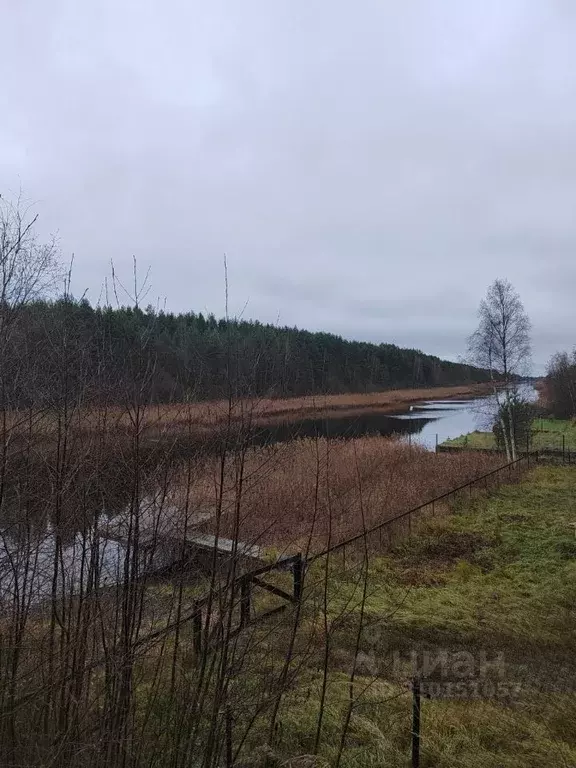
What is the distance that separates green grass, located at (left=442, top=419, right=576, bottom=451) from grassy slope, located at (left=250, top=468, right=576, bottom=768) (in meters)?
11.2

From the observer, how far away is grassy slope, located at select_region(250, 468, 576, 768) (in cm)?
345

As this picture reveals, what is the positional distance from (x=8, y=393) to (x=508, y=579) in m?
7.04

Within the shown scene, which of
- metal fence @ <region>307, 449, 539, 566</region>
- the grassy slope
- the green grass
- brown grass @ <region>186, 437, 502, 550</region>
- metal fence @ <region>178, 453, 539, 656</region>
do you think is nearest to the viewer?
the grassy slope

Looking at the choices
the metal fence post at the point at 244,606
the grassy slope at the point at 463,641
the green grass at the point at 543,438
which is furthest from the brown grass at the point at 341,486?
the green grass at the point at 543,438

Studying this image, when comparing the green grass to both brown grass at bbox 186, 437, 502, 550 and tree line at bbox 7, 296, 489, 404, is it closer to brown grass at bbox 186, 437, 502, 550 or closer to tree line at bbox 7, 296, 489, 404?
brown grass at bbox 186, 437, 502, 550

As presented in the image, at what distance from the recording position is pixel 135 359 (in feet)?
8.41

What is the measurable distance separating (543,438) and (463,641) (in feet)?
78.0

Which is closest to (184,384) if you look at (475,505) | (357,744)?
(357,744)

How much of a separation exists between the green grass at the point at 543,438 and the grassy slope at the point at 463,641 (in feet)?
36.7

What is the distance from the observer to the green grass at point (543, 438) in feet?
69.1

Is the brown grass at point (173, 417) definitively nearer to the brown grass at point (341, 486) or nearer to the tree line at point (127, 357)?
the tree line at point (127, 357)

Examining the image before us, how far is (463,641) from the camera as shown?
5.31 m

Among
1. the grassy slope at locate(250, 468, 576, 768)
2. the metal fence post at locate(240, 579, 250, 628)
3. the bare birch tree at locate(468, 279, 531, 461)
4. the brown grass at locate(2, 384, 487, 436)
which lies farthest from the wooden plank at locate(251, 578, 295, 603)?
the bare birch tree at locate(468, 279, 531, 461)

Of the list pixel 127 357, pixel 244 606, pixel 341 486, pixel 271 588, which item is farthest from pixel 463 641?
pixel 341 486
